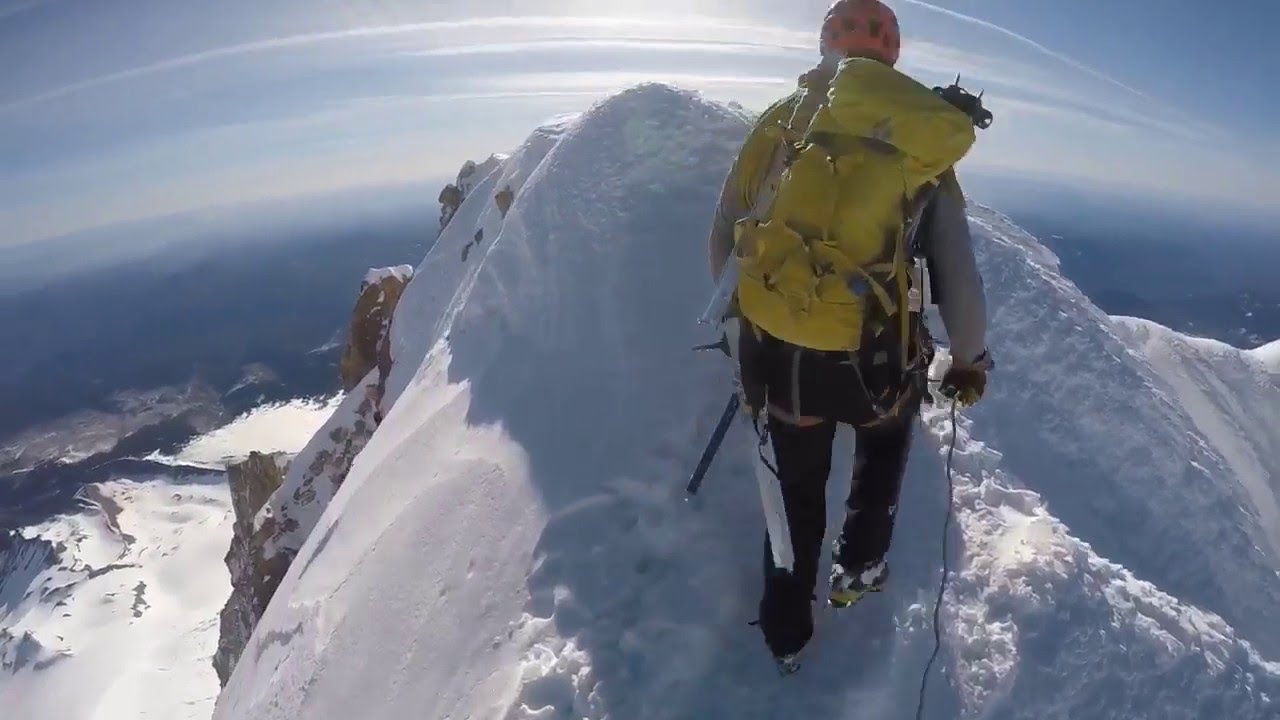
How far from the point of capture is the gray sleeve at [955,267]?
3.46 m

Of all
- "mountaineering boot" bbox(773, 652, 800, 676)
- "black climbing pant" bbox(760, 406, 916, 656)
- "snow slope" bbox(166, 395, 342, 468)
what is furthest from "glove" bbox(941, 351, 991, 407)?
"snow slope" bbox(166, 395, 342, 468)

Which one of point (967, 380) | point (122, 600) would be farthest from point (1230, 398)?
point (122, 600)

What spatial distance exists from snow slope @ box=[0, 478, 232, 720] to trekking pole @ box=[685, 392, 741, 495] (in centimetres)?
4107

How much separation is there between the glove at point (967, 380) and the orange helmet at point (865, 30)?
171 centimetres

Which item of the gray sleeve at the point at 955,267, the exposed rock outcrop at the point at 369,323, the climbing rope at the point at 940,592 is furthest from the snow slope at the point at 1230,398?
the exposed rock outcrop at the point at 369,323

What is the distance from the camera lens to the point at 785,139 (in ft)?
12.5

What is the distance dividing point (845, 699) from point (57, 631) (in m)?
76.7

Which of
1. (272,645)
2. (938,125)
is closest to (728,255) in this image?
(938,125)

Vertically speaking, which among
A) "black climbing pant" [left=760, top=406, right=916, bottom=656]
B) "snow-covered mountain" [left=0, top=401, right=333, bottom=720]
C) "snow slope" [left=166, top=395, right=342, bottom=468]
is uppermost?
"black climbing pant" [left=760, top=406, right=916, bottom=656]

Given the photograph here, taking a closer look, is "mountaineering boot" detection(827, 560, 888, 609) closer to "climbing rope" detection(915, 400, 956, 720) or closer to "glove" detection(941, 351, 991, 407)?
"climbing rope" detection(915, 400, 956, 720)

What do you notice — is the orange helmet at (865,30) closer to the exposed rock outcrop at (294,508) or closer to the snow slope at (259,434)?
the exposed rock outcrop at (294,508)

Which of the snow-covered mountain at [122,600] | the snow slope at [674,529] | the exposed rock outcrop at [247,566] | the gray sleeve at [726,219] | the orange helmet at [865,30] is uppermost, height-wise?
the orange helmet at [865,30]

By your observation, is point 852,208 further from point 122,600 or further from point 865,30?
point 122,600

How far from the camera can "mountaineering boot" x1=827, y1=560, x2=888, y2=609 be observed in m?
4.34
